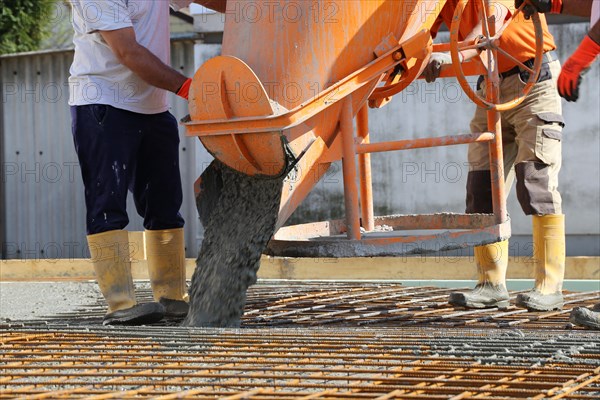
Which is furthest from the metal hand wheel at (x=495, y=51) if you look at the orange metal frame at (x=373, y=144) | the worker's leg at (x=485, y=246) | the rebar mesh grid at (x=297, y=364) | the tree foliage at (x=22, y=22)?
the tree foliage at (x=22, y=22)

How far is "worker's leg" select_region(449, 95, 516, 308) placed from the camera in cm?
491

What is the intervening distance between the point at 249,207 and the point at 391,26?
1.00 metres

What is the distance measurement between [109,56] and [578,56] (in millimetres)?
2135

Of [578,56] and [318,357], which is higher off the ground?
[578,56]

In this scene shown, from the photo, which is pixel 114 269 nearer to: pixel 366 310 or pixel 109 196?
pixel 109 196

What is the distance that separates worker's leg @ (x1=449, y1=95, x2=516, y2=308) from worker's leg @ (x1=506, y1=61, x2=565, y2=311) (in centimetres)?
22

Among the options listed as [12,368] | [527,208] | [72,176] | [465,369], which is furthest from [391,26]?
[72,176]

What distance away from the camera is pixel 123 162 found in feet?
14.8

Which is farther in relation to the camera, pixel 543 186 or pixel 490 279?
pixel 490 279

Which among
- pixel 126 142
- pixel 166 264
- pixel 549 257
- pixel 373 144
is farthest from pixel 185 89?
pixel 549 257

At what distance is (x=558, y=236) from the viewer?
4820 millimetres

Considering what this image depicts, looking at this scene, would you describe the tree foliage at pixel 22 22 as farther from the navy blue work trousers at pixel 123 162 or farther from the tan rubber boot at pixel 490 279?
the tan rubber boot at pixel 490 279

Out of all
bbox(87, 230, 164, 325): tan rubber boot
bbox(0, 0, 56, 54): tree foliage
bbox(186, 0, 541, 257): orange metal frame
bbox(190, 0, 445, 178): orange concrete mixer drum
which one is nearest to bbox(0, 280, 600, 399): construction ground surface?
bbox(87, 230, 164, 325): tan rubber boot

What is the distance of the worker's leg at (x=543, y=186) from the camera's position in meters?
Answer: 4.79
